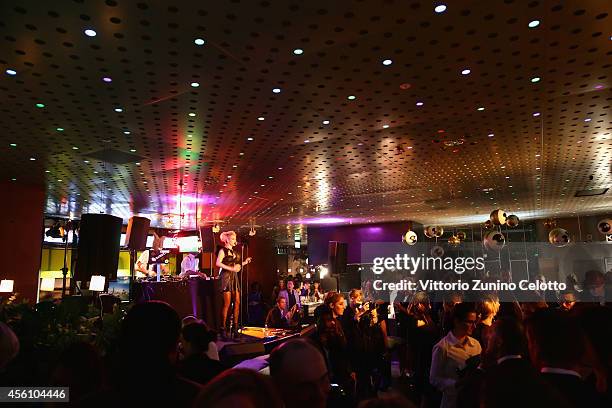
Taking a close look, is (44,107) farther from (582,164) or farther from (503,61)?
(582,164)

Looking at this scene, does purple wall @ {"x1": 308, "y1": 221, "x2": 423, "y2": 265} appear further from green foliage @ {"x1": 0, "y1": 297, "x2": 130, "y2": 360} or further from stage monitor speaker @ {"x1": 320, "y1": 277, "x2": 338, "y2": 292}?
green foliage @ {"x1": 0, "y1": 297, "x2": 130, "y2": 360}

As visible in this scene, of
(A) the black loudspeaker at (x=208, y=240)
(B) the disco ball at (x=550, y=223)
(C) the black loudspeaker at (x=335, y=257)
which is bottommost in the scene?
(C) the black loudspeaker at (x=335, y=257)

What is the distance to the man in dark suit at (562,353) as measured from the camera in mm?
1886

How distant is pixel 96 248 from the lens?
22.6 feet

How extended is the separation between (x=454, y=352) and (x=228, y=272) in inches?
232

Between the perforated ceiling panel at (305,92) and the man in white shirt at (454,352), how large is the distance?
6.37 feet

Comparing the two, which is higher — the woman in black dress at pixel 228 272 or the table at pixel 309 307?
the woman in black dress at pixel 228 272

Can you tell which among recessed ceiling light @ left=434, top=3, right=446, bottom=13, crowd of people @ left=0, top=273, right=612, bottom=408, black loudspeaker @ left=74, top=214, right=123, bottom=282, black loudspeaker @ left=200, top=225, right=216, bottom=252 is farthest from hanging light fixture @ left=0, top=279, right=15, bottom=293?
recessed ceiling light @ left=434, top=3, right=446, bottom=13

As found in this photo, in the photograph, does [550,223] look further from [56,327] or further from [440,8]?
[56,327]

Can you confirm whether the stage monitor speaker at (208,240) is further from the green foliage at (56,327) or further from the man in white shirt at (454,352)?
the man in white shirt at (454,352)

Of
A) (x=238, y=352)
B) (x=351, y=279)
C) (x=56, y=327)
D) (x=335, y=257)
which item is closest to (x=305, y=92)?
(x=56, y=327)

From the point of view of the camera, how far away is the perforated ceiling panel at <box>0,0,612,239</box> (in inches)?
105

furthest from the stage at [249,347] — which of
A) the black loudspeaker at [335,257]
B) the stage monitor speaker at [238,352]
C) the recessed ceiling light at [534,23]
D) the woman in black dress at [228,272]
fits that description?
the recessed ceiling light at [534,23]

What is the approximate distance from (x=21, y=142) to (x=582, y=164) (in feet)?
25.6
